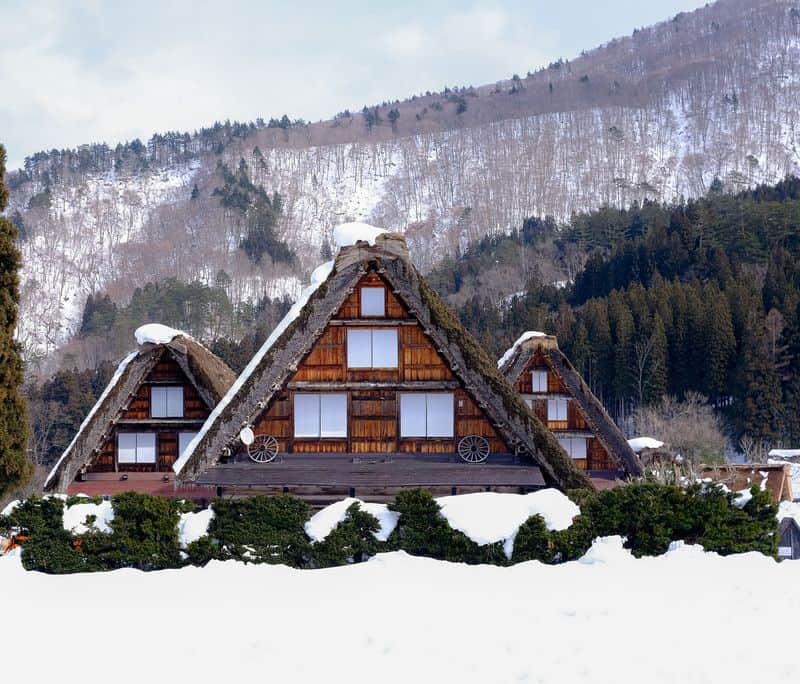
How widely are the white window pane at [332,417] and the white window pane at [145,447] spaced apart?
8.28 metres

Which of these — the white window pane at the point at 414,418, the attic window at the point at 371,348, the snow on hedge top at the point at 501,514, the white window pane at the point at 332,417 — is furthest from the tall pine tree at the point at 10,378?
the snow on hedge top at the point at 501,514

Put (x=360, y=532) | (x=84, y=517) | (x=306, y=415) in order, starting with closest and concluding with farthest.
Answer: (x=360, y=532) → (x=84, y=517) → (x=306, y=415)

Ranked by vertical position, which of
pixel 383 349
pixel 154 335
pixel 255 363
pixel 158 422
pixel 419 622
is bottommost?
pixel 419 622

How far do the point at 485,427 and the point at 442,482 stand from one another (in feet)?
4.63

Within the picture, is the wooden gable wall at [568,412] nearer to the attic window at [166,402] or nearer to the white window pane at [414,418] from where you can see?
the attic window at [166,402]

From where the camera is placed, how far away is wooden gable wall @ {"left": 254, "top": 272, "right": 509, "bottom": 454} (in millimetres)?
16750

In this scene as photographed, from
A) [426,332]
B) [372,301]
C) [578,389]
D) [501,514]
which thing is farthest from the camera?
[578,389]

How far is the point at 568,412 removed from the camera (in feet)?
92.7

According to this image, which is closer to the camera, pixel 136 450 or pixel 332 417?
pixel 332 417

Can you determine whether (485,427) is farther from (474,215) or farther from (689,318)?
(474,215)

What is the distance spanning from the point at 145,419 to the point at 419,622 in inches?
623

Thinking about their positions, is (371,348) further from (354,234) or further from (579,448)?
(579,448)

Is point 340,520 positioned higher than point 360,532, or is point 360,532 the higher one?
point 340,520

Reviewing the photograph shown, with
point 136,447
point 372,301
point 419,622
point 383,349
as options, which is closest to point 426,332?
point 383,349
